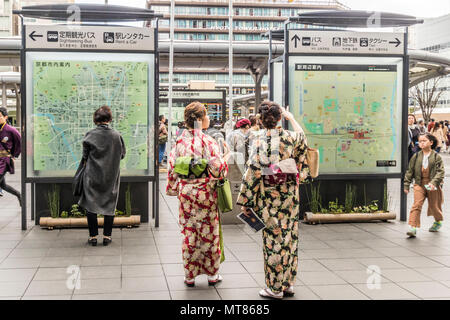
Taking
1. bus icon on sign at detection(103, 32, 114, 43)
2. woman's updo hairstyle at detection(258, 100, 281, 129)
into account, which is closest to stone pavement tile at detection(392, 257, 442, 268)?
woman's updo hairstyle at detection(258, 100, 281, 129)

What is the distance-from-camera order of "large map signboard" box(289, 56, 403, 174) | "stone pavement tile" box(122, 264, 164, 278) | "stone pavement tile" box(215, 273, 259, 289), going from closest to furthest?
"stone pavement tile" box(215, 273, 259, 289), "stone pavement tile" box(122, 264, 164, 278), "large map signboard" box(289, 56, 403, 174)

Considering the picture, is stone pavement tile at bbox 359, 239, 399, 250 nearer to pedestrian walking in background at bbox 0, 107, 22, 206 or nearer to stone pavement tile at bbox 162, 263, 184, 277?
stone pavement tile at bbox 162, 263, 184, 277

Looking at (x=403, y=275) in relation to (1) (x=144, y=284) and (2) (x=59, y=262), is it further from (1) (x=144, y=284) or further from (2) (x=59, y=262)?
(2) (x=59, y=262)

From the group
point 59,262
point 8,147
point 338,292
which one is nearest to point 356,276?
point 338,292

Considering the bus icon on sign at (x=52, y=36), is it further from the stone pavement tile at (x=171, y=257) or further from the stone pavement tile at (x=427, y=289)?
the stone pavement tile at (x=427, y=289)

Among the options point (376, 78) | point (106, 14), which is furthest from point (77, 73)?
point (376, 78)

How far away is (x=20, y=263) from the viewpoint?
6117 millimetres

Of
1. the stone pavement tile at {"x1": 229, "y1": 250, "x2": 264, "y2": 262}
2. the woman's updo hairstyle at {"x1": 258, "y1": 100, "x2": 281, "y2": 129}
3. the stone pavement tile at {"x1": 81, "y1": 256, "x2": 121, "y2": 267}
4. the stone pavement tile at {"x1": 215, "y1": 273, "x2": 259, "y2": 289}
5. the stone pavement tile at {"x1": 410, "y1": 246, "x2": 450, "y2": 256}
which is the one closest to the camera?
the woman's updo hairstyle at {"x1": 258, "y1": 100, "x2": 281, "y2": 129}

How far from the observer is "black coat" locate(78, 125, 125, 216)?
7133 millimetres

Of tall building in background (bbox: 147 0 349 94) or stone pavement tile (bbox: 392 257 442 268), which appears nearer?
stone pavement tile (bbox: 392 257 442 268)

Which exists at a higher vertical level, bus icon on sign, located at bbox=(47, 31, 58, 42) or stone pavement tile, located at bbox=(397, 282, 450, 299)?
bus icon on sign, located at bbox=(47, 31, 58, 42)

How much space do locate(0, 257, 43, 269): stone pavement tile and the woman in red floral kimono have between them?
5.82 feet

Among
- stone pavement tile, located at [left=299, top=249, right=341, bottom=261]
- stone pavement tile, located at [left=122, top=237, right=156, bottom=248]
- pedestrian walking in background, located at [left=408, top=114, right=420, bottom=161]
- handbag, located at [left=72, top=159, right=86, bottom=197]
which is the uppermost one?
pedestrian walking in background, located at [left=408, top=114, right=420, bottom=161]

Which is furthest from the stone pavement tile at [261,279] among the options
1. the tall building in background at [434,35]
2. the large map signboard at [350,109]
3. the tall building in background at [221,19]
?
the tall building in background at [221,19]
